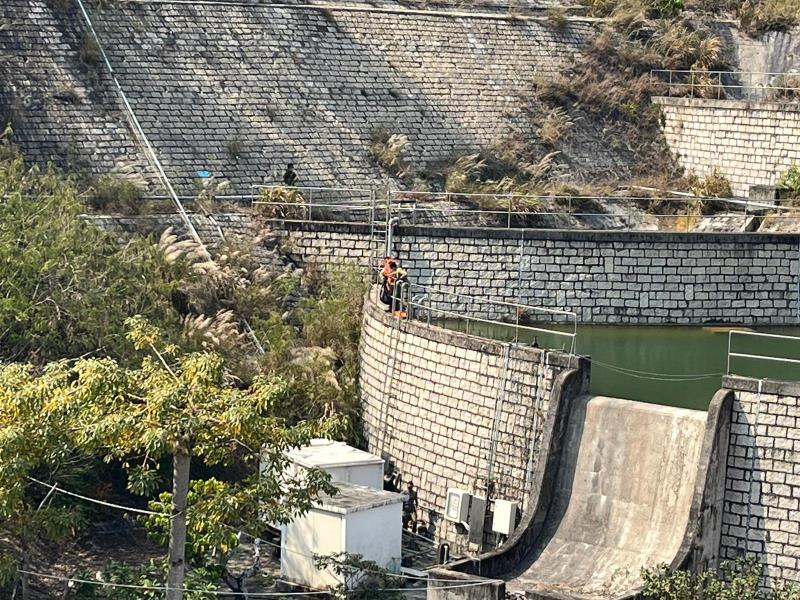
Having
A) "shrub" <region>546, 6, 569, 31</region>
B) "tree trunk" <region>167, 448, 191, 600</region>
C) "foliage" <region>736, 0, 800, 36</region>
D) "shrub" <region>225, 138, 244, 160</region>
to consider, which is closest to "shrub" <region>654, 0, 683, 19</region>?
"foliage" <region>736, 0, 800, 36</region>

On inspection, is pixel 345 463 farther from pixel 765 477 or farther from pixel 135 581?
pixel 765 477

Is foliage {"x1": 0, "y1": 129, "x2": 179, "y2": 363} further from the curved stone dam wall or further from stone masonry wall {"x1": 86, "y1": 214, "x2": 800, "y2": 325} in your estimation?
the curved stone dam wall

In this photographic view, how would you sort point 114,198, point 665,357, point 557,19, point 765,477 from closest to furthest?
1. point 765,477
2. point 665,357
3. point 114,198
4. point 557,19

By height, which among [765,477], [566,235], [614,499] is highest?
[566,235]

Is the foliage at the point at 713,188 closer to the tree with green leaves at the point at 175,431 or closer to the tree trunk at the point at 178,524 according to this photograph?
the tree with green leaves at the point at 175,431

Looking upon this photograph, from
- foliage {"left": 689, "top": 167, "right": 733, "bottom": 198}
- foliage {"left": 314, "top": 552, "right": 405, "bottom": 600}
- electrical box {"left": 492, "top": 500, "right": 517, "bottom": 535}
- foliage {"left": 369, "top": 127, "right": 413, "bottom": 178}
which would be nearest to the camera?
foliage {"left": 314, "top": 552, "right": 405, "bottom": 600}

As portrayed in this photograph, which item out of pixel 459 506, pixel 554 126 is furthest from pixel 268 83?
pixel 459 506
